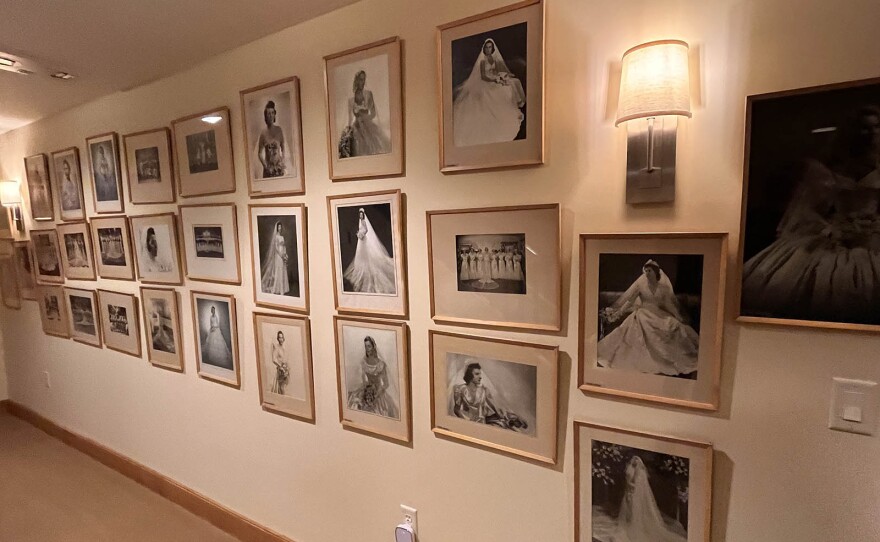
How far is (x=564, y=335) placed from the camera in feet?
4.32

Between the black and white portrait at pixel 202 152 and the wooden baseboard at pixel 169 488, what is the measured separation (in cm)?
176

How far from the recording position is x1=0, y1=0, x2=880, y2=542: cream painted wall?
1.01 meters

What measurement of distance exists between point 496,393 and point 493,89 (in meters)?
0.94

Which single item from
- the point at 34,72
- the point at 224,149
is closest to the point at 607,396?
the point at 224,149

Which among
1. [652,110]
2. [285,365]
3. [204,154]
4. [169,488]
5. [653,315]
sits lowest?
[169,488]

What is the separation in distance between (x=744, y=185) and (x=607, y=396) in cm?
64

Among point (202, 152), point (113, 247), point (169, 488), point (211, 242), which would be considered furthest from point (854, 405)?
point (113, 247)

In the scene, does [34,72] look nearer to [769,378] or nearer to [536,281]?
[536,281]

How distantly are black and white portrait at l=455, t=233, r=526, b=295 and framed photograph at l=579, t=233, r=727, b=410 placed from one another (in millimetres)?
195

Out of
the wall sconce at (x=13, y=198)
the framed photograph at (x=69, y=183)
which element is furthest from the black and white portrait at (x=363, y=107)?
the wall sconce at (x=13, y=198)

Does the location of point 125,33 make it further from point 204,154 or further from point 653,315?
point 653,315

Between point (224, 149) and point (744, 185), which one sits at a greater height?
point (224, 149)

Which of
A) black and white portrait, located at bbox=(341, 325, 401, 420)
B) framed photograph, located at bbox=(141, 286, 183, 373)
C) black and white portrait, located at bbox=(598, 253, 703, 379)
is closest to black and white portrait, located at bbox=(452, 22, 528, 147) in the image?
black and white portrait, located at bbox=(598, 253, 703, 379)

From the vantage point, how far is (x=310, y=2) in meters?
1.56
